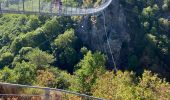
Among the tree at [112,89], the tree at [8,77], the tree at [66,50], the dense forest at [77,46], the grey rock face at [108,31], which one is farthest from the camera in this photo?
the grey rock face at [108,31]

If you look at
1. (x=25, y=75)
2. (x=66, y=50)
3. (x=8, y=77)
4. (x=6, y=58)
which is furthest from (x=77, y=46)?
(x=8, y=77)

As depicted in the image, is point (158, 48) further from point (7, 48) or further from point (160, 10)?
point (7, 48)

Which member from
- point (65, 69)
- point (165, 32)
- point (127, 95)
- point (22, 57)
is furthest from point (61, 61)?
point (127, 95)

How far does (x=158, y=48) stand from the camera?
1396 inches

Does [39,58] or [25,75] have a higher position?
[25,75]

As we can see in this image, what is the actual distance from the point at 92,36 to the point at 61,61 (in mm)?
3663

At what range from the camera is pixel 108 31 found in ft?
120

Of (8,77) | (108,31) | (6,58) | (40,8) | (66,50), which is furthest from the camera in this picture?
(108,31)

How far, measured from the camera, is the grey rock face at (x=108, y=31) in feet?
119

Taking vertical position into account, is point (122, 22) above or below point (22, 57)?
above

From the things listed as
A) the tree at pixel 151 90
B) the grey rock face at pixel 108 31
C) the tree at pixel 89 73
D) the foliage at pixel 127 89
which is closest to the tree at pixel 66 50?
the grey rock face at pixel 108 31

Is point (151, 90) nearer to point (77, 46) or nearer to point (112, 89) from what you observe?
point (112, 89)

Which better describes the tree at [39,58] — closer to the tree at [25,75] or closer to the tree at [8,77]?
the tree at [25,75]

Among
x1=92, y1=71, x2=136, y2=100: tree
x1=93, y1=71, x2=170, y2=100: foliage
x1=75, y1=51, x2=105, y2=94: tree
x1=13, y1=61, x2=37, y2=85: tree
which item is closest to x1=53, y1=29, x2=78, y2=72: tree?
x1=75, y1=51, x2=105, y2=94: tree
